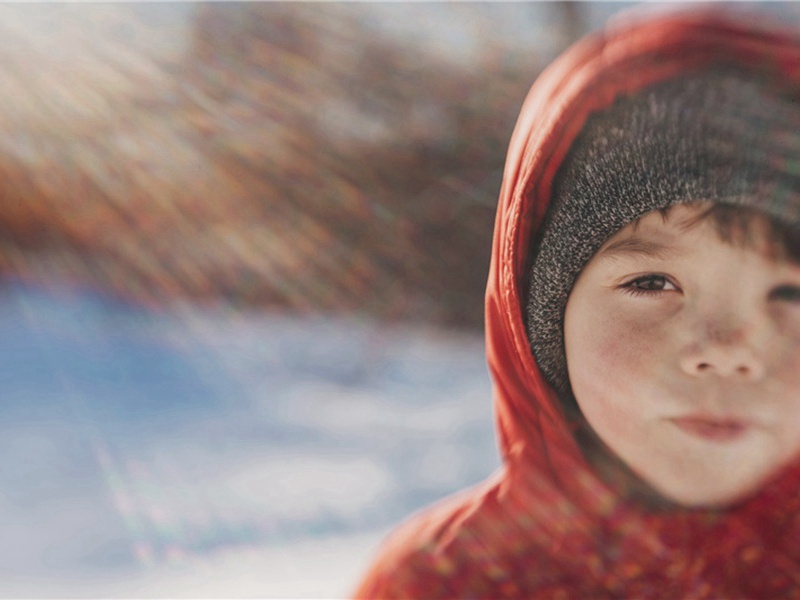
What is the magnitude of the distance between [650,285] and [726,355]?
0.26 feet

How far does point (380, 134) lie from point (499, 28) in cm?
51

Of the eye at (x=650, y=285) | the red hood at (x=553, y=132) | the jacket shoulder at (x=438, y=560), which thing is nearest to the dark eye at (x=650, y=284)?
the eye at (x=650, y=285)

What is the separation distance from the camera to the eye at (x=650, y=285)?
0.55 m

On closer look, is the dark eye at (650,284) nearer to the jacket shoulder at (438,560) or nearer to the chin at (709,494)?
the chin at (709,494)

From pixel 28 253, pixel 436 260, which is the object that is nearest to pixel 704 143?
pixel 436 260

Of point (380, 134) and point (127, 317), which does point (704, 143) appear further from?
point (127, 317)

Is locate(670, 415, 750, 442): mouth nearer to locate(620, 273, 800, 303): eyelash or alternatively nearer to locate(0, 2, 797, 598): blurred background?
locate(620, 273, 800, 303): eyelash

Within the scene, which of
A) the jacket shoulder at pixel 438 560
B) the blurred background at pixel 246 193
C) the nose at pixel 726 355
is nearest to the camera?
the nose at pixel 726 355

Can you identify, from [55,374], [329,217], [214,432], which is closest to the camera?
[214,432]

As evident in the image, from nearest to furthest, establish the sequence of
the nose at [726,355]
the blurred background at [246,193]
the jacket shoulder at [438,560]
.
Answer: the nose at [726,355], the jacket shoulder at [438,560], the blurred background at [246,193]

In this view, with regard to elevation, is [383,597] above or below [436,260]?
below

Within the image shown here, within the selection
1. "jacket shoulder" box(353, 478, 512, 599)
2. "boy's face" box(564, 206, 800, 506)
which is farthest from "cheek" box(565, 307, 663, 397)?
"jacket shoulder" box(353, 478, 512, 599)

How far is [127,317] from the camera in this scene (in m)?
2.36

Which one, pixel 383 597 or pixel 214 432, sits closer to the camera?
pixel 383 597
